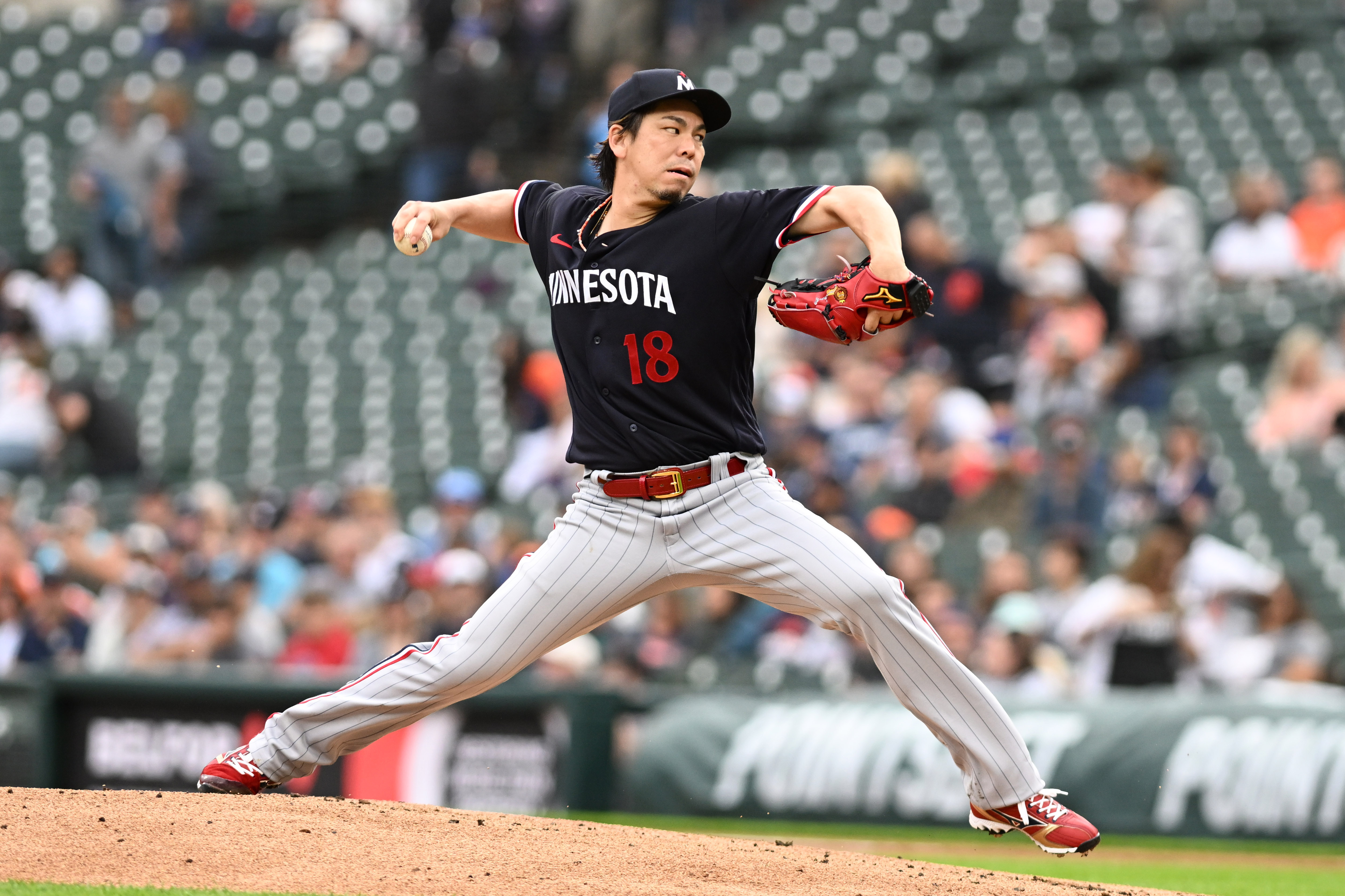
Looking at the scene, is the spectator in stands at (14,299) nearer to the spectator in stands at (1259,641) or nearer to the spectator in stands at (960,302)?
the spectator in stands at (960,302)

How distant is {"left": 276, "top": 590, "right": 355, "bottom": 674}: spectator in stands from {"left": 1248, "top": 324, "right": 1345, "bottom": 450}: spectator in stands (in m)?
4.89

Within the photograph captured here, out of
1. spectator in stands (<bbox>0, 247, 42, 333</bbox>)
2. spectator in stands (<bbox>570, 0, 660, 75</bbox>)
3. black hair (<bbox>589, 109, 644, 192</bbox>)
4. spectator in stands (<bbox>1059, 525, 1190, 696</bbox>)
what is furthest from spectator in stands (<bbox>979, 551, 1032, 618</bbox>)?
spectator in stands (<bbox>570, 0, 660, 75</bbox>)

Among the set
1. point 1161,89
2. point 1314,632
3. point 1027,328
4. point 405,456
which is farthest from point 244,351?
point 1314,632

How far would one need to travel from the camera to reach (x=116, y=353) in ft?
45.6

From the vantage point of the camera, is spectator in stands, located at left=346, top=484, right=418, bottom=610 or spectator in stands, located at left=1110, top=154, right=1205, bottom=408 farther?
spectator in stands, located at left=1110, top=154, right=1205, bottom=408

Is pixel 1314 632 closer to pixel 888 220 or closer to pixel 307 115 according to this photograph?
pixel 888 220

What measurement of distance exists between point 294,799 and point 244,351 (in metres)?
9.33

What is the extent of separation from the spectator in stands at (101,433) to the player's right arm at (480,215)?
831 cm

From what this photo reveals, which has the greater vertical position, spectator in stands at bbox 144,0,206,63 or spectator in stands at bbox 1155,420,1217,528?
spectator in stands at bbox 144,0,206,63

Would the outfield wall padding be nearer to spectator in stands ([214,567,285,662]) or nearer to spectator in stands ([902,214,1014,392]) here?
spectator in stands ([214,567,285,662])

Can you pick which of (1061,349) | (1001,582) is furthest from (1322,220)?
(1001,582)

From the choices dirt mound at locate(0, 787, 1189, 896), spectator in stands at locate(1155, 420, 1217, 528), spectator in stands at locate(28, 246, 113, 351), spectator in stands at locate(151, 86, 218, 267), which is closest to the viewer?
dirt mound at locate(0, 787, 1189, 896)

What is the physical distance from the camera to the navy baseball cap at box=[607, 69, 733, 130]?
4.39 m

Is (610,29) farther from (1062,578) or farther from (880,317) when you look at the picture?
(880,317)
